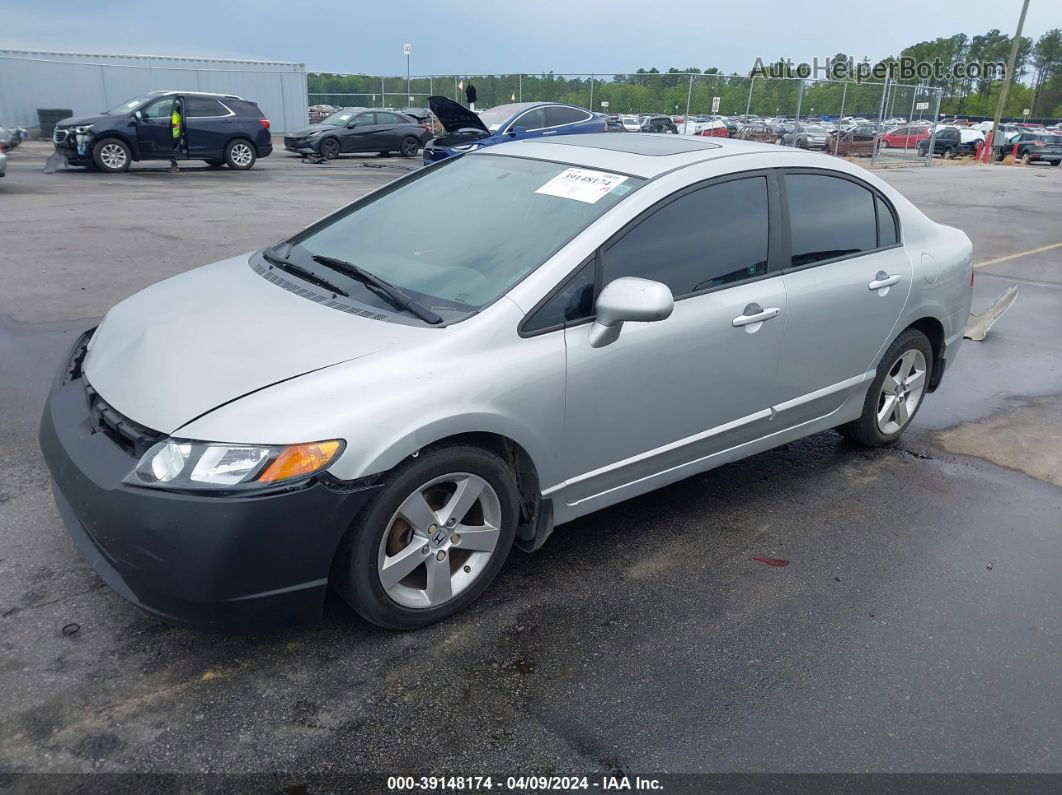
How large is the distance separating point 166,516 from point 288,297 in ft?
3.65

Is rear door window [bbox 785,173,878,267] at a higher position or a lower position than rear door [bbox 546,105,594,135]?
higher

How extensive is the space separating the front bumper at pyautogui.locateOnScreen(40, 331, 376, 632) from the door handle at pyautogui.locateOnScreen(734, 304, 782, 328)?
5.96ft

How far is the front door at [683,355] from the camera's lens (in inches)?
130

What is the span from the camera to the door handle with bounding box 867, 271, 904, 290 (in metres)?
4.31

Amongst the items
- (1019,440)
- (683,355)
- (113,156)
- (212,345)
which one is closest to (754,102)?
(113,156)

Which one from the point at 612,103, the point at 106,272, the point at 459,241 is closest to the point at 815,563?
the point at 459,241

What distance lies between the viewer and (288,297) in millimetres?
3334

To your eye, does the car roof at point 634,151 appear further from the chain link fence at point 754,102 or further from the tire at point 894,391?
the chain link fence at point 754,102

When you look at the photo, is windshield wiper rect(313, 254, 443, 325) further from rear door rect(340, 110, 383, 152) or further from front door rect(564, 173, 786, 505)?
rear door rect(340, 110, 383, 152)

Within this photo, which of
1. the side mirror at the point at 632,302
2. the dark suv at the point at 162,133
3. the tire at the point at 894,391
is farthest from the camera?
the dark suv at the point at 162,133

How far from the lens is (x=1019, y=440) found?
523 centimetres

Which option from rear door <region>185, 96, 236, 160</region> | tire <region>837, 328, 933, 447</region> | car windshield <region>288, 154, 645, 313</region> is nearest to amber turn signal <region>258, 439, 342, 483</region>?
car windshield <region>288, 154, 645, 313</region>

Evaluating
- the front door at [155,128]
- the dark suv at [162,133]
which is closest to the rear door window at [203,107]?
the dark suv at [162,133]

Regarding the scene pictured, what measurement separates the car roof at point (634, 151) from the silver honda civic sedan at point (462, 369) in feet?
0.08
